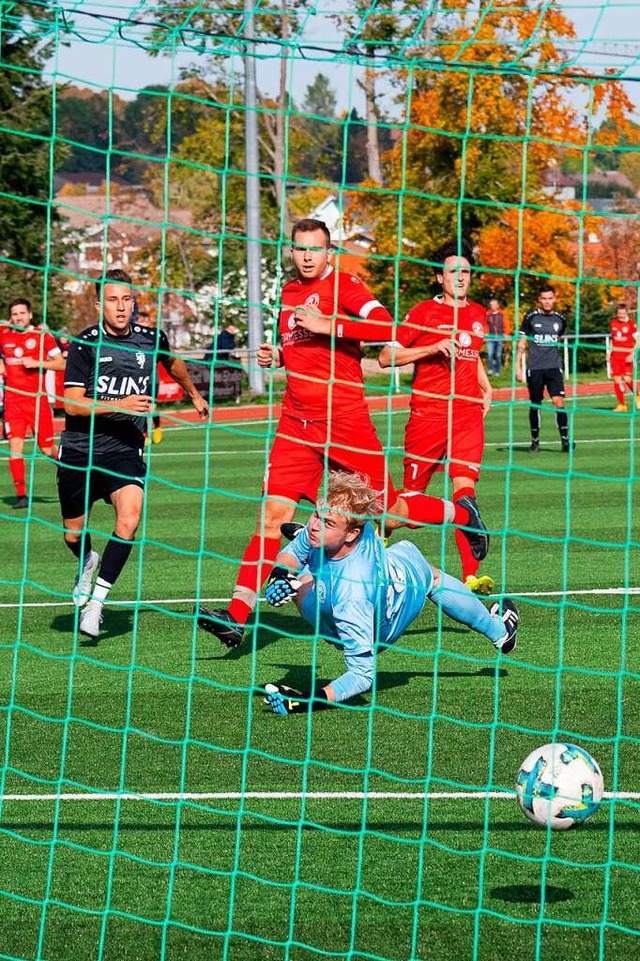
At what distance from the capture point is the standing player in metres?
8.38

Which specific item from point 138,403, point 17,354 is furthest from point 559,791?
point 17,354

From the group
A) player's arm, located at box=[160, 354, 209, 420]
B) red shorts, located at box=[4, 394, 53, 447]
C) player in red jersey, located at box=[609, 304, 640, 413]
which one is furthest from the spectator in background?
player's arm, located at box=[160, 354, 209, 420]

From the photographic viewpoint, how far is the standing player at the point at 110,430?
8.38 metres

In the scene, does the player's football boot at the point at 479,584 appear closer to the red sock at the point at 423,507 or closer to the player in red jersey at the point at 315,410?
the red sock at the point at 423,507

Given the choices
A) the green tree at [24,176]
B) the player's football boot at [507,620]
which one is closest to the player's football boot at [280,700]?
the player's football boot at [507,620]

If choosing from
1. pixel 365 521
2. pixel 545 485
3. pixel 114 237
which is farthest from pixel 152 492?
pixel 114 237

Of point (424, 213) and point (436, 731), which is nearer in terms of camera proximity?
point (436, 731)

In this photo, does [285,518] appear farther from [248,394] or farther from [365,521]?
[248,394]

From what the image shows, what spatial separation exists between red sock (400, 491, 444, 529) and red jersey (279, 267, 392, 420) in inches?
23.3

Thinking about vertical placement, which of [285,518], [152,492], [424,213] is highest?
[424,213]

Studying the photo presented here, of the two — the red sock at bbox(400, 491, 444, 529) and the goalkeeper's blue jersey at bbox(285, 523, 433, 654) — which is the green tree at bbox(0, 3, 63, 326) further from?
the goalkeeper's blue jersey at bbox(285, 523, 433, 654)

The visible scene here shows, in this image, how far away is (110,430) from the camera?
864cm

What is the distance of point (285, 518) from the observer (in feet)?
26.3

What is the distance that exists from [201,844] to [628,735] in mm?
2008
